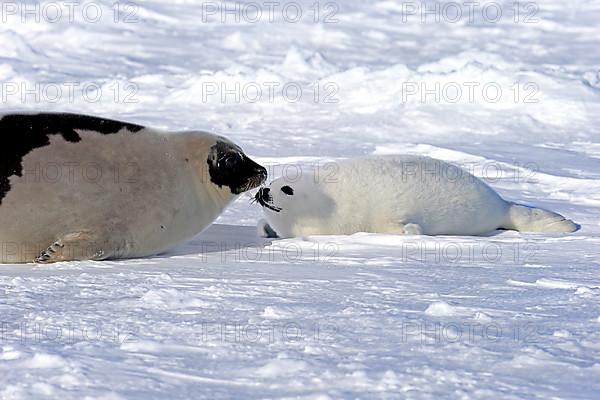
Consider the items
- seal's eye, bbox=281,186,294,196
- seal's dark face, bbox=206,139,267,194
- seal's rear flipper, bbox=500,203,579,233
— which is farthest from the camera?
seal's rear flipper, bbox=500,203,579,233

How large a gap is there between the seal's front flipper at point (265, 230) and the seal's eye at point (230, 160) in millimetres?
650

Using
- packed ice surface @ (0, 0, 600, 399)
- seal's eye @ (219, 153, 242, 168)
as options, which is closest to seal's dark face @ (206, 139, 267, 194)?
seal's eye @ (219, 153, 242, 168)

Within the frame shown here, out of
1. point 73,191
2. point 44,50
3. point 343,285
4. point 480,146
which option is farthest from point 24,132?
point 44,50

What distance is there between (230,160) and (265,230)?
706 mm

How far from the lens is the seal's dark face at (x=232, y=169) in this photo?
175 inches

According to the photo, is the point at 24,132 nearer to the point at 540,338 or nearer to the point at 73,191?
the point at 73,191

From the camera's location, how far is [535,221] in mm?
5414

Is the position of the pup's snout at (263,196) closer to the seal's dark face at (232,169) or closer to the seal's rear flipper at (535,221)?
the seal's dark face at (232,169)

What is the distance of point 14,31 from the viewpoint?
12.9 meters

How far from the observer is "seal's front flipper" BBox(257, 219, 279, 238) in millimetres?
5078

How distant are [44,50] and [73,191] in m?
9.23

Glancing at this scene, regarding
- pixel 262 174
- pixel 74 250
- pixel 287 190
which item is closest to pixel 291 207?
pixel 287 190

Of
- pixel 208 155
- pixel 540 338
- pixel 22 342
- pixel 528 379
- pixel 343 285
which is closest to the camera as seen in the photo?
pixel 528 379

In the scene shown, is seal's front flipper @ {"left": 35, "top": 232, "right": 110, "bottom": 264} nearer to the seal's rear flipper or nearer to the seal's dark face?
the seal's dark face
